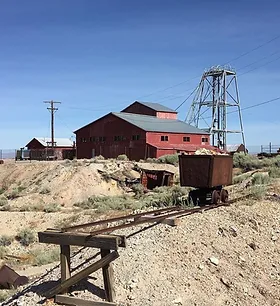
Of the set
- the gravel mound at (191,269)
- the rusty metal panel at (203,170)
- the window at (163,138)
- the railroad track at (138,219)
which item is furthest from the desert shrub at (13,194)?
the gravel mound at (191,269)

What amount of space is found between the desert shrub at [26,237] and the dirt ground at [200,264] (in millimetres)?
8071

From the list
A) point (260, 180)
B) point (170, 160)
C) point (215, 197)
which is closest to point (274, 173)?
point (260, 180)

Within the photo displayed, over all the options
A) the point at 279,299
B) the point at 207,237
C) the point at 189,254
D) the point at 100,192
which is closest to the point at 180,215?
the point at 207,237

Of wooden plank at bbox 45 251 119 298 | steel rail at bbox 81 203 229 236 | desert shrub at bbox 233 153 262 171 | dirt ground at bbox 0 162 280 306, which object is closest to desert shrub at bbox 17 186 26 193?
desert shrub at bbox 233 153 262 171

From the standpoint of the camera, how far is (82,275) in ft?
26.0

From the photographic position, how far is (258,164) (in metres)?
37.1

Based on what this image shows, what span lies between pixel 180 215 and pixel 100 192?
72.8 ft

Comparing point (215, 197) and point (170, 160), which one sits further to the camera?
point (170, 160)

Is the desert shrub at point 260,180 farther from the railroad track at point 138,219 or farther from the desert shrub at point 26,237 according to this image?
the desert shrub at point 26,237

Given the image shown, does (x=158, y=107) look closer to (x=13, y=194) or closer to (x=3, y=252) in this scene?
(x=13, y=194)

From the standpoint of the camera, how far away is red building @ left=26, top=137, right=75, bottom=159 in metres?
60.7

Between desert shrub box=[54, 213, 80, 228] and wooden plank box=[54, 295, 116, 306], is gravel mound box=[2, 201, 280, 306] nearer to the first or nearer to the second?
wooden plank box=[54, 295, 116, 306]

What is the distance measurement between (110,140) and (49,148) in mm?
16692

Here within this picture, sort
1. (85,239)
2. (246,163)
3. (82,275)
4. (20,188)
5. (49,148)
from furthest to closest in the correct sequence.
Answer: (49,148) → (246,163) → (20,188) → (85,239) → (82,275)
